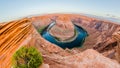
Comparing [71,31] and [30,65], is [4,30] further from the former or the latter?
[71,31]

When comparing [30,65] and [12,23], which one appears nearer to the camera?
[30,65]

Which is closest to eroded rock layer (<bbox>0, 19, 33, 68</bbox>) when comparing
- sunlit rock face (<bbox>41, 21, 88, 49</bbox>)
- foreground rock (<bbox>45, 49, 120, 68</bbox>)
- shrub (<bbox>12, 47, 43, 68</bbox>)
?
shrub (<bbox>12, 47, 43, 68</bbox>)

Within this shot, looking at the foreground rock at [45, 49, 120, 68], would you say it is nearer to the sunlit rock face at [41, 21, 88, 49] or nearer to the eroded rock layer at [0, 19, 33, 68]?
the eroded rock layer at [0, 19, 33, 68]

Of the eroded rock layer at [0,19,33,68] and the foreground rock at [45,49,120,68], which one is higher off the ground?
the eroded rock layer at [0,19,33,68]

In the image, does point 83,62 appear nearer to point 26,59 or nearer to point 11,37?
point 26,59

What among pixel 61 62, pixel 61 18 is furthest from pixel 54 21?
pixel 61 62

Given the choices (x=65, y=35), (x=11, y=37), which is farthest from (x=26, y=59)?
(x=65, y=35)

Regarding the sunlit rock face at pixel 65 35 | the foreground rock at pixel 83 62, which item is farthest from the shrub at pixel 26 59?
the sunlit rock face at pixel 65 35

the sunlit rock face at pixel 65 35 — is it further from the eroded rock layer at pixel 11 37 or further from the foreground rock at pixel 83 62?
the foreground rock at pixel 83 62
